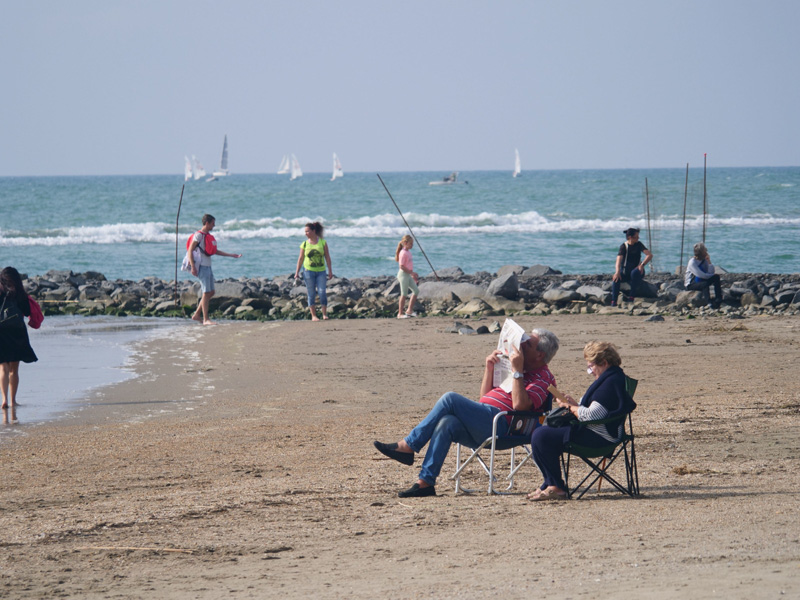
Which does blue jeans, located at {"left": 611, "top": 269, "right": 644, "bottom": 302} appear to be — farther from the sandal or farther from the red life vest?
the sandal

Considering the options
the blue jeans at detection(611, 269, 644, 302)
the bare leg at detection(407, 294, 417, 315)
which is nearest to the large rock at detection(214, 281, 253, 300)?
the bare leg at detection(407, 294, 417, 315)

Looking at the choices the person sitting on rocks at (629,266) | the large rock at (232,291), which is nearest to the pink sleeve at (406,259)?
the person sitting on rocks at (629,266)

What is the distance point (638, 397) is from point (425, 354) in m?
3.67

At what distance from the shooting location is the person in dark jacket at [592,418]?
17.9ft

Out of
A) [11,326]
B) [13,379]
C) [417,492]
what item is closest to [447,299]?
[13,379]

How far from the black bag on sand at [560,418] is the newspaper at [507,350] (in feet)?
1.23

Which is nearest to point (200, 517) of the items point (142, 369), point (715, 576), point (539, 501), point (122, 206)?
point (539, 501)

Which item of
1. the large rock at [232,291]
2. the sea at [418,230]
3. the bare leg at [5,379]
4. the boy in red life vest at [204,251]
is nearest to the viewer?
the bare leg at [5,379]

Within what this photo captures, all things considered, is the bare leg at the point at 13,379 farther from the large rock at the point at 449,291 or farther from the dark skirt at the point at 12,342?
the large rock at the point at 449,291

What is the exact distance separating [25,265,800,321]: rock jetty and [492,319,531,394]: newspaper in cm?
1010

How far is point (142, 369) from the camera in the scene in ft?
37.1

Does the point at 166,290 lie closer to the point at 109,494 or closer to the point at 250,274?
the point at 250,274

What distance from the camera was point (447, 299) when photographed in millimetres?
17828

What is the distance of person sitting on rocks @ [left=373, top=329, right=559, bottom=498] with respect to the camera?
5707 millimetres
